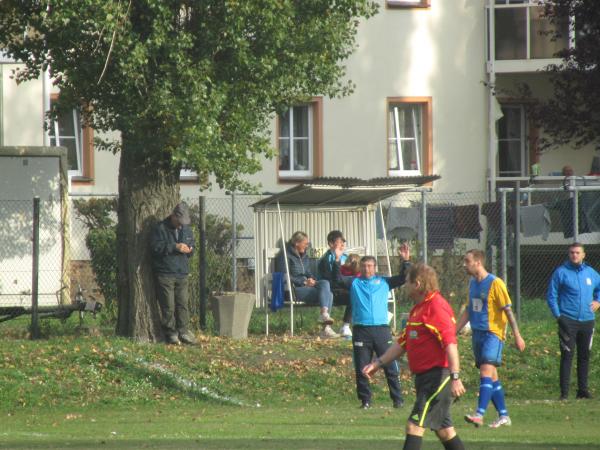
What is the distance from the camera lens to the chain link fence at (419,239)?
2123cm

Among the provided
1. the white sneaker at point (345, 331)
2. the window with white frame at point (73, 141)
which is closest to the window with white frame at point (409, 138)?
the window with white frame at point (73, 141)

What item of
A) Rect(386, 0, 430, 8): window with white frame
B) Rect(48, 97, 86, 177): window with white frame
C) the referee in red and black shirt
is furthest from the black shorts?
Rect(386, 0, 430, 8): window with white frame

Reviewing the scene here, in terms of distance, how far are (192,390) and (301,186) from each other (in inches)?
153

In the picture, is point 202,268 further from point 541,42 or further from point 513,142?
point 513,142

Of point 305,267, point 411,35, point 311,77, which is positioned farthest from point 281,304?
point 411,35

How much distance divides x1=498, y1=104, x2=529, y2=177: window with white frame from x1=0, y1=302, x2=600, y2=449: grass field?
12.1 meters

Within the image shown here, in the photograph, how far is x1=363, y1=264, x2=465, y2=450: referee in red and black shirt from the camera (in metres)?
9.99

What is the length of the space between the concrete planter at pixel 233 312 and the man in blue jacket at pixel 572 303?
512 cm

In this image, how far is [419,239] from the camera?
24406 millimetres

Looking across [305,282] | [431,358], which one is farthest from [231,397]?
[431,358]

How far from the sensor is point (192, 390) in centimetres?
1716

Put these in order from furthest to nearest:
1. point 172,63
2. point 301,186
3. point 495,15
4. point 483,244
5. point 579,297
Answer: point 495,15 < point 483,244 < point 301,186 < point 172,63 < point 579,297

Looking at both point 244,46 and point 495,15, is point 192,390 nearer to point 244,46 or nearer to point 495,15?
point 244,46

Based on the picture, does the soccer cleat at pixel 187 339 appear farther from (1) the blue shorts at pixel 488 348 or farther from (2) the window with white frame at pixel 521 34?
(2) the window with white frame at pixel 521 34
